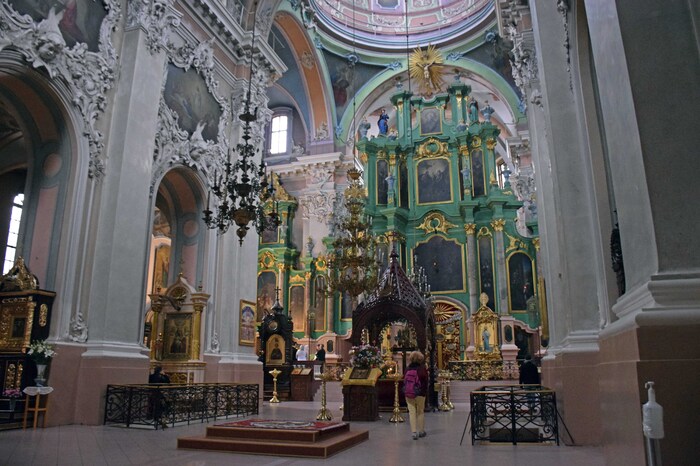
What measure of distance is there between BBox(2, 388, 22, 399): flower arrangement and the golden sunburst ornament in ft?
70.7

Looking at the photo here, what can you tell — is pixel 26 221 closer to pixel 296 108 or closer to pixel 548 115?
pixel 548 115

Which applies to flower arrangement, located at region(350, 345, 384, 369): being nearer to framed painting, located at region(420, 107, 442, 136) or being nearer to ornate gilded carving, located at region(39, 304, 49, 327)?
ornate gilded carving, located at region(39, 304, 49, 327)

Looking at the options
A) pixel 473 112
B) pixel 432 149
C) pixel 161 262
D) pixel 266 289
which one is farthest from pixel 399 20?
pixel 161 262

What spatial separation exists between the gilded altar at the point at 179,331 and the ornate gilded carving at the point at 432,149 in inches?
633

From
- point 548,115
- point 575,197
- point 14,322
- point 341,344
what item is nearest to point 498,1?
point 548,115

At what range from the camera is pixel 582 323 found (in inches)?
262

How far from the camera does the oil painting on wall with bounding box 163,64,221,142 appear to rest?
11.8 metres

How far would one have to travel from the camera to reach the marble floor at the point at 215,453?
5520mm

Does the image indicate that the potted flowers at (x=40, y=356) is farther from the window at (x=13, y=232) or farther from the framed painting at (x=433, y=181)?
the framed painting at (x=433, y=181)

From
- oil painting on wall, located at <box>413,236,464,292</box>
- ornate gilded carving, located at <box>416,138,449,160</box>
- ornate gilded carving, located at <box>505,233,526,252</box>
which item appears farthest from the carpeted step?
ornate gilded carving, located at <box>416,138,449,160</box>

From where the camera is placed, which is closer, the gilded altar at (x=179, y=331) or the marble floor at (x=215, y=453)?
the marble floor at (x=215, y=453)

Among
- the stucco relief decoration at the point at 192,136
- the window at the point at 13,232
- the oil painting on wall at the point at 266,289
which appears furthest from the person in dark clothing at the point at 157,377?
the oil painting on wall at the point at 266,289

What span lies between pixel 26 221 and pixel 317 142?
15853mm

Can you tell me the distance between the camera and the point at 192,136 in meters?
12.2
